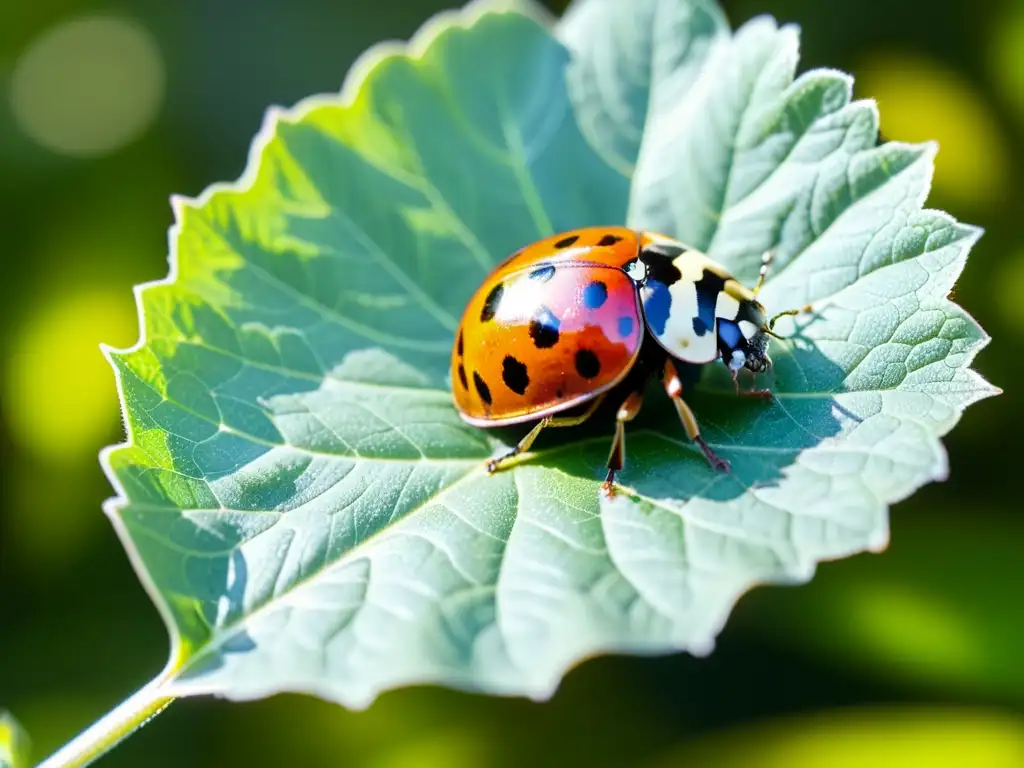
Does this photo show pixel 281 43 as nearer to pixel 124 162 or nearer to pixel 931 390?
pixel 124 162

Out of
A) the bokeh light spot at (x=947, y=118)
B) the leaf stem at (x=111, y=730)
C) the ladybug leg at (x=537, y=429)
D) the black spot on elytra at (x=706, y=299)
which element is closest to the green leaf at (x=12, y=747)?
the leaf stem at (x=111, y=730)

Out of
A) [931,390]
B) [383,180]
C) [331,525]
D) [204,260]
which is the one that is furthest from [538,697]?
[383,180]

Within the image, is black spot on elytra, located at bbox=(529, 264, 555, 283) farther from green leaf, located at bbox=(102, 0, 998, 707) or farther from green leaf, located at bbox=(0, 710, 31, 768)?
green leaf, located at bbox=(0, 710, 31, 768)

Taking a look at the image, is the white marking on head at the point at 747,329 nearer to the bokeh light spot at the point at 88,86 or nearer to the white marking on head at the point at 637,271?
the white marking on head at the point at 637,271

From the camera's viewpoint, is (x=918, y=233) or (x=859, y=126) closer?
(x=918, y=233)

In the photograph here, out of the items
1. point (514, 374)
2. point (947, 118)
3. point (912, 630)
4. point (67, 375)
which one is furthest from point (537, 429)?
point (67, 375)

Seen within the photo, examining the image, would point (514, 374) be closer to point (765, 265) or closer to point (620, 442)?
point (620, 442)
